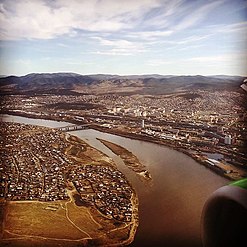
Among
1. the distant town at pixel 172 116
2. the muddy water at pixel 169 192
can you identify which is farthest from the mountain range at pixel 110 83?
the muddy water at pixel 169 192

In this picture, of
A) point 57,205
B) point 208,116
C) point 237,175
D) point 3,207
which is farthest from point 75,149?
point 237,175

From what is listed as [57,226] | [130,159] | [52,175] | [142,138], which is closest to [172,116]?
[142,138]

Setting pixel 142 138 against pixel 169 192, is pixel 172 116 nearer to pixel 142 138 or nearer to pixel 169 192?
pixel 142 138

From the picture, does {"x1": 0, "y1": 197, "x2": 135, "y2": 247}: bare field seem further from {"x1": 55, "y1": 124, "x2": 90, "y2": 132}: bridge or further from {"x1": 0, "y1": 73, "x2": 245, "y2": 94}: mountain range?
{"x1": 0, "y1": 73, "x2": 245, "y2": 94}: mountain range

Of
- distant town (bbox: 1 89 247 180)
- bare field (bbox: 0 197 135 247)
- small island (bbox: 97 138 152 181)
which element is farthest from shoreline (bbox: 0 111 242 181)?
bare field (bbox: 0 197 135 247)

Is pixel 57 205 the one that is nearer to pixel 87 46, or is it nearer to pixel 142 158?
pixel 142 158

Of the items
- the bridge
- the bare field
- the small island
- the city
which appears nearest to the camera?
the bare field
